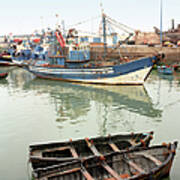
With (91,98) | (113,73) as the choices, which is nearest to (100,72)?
(113,73)

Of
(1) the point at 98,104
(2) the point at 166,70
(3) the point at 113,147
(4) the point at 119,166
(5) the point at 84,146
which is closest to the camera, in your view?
(4) the point at 119,166

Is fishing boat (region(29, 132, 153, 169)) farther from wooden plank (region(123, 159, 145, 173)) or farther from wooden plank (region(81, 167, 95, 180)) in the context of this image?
wooden plank (region(81, 167, 95, 180))

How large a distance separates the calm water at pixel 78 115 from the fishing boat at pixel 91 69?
1.88 metres

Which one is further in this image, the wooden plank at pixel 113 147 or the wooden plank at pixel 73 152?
the wooden plank at pixel 113 147

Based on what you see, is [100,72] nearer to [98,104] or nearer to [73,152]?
[98,104]

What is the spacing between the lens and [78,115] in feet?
63.1

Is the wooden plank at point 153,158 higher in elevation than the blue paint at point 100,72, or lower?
lower

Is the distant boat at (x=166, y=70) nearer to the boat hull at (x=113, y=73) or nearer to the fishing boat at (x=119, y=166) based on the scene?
the boat hull at (x=113, y=73)

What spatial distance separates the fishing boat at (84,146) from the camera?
33.2 feet

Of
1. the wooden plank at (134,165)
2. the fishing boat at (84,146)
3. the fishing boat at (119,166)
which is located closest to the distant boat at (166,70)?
the fishing boat at (84,146)

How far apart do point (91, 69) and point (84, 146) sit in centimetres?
2327

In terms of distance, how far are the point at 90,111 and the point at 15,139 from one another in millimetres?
7934

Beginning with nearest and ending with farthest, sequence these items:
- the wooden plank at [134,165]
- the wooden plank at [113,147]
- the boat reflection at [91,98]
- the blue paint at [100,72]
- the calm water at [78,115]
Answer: the wooden plank at [134,165] → the wooden plank at [113,147] → the calm water at [78,115] → the boat reflection at [91,98] → the blue paint at [100,72]

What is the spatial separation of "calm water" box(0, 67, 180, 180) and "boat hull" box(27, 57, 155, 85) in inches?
66.4
